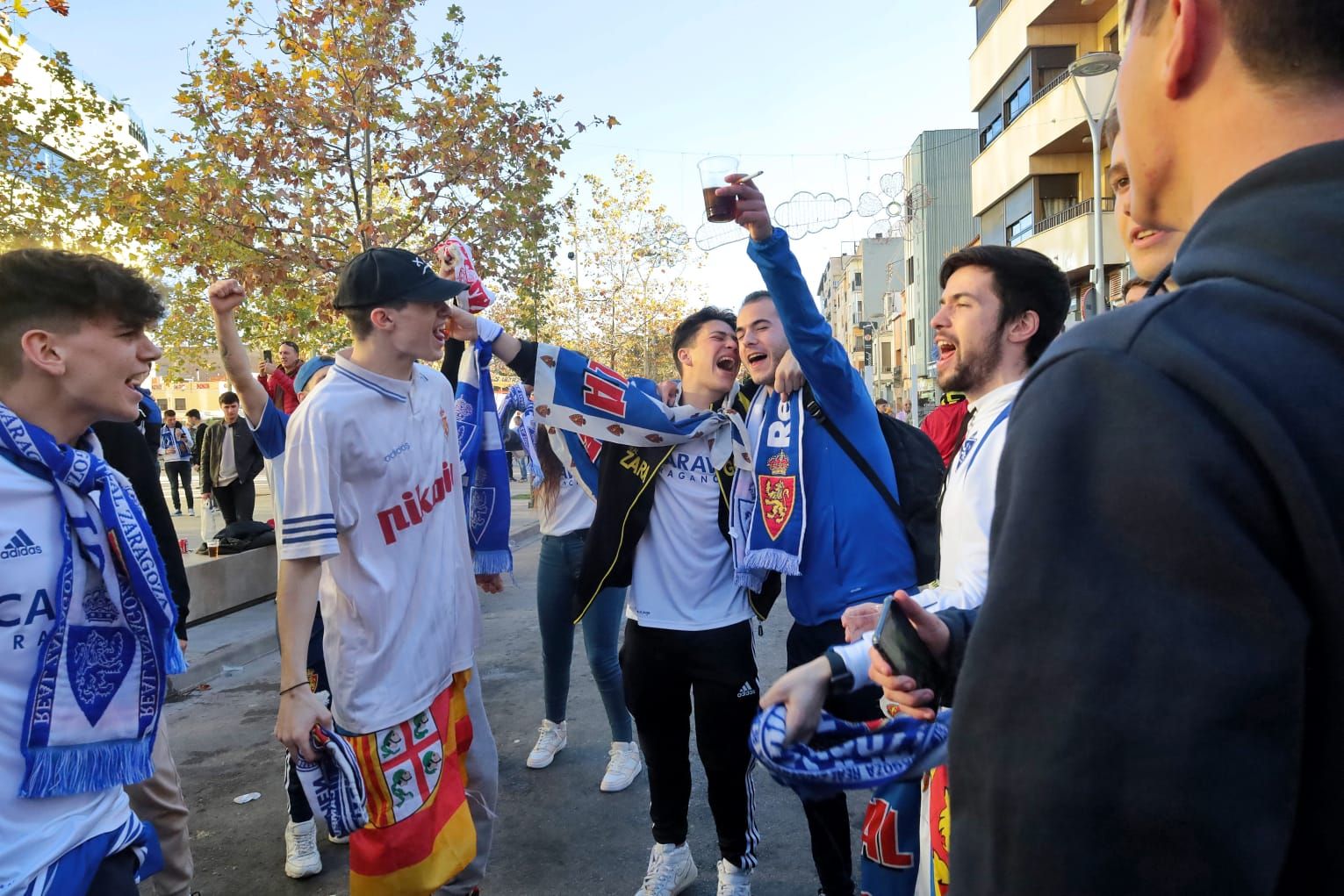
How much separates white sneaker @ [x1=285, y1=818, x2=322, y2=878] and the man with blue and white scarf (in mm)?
1629

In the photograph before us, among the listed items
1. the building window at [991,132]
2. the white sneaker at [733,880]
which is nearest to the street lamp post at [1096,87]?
the white sneaker at [733,880]

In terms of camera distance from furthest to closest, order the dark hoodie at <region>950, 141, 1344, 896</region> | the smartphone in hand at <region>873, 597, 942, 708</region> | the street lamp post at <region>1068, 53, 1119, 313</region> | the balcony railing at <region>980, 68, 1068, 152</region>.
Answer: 1. the balcony railing at <region>980, 68, 1068, 152</region>
2. the street lamp post at <region>1068, 53, 1119, 313</region>
3. the smartphone in hand at <region>873, 597, 942, 708</region>
4. the dark hoodie at <region>950, 141, 1344, 896</region>

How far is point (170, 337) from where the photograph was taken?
54.5 feet

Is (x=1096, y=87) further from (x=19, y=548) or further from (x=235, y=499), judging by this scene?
(x=19, y=548)

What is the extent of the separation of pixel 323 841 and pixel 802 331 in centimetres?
305

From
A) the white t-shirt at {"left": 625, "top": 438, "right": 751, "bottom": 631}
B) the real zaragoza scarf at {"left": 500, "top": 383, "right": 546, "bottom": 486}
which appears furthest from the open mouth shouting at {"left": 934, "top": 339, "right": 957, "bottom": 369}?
the real zaragoza scarf at {"left": 500, "top": 383, "right": 546, "bottom": 486}

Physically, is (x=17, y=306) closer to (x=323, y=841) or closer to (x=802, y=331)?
(x=802, y=331)

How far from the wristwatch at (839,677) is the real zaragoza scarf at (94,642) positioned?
1.48 m

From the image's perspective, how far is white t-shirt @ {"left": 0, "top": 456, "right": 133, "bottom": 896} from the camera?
5.04 feet

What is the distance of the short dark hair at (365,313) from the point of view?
2615 mm

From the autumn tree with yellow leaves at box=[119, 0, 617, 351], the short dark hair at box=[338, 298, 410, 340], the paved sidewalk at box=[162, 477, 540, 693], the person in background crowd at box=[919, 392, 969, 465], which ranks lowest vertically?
the paved sidewalk at box=[162, 477, 540, 693]

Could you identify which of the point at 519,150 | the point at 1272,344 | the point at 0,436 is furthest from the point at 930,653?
the point at 519,150

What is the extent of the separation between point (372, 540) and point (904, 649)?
1.78 metres

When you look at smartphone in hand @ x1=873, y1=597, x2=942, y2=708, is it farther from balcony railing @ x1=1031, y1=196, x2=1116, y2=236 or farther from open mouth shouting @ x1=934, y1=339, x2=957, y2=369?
balcony railing @ x1=1031, y1=196, x2=1116, y2=236
